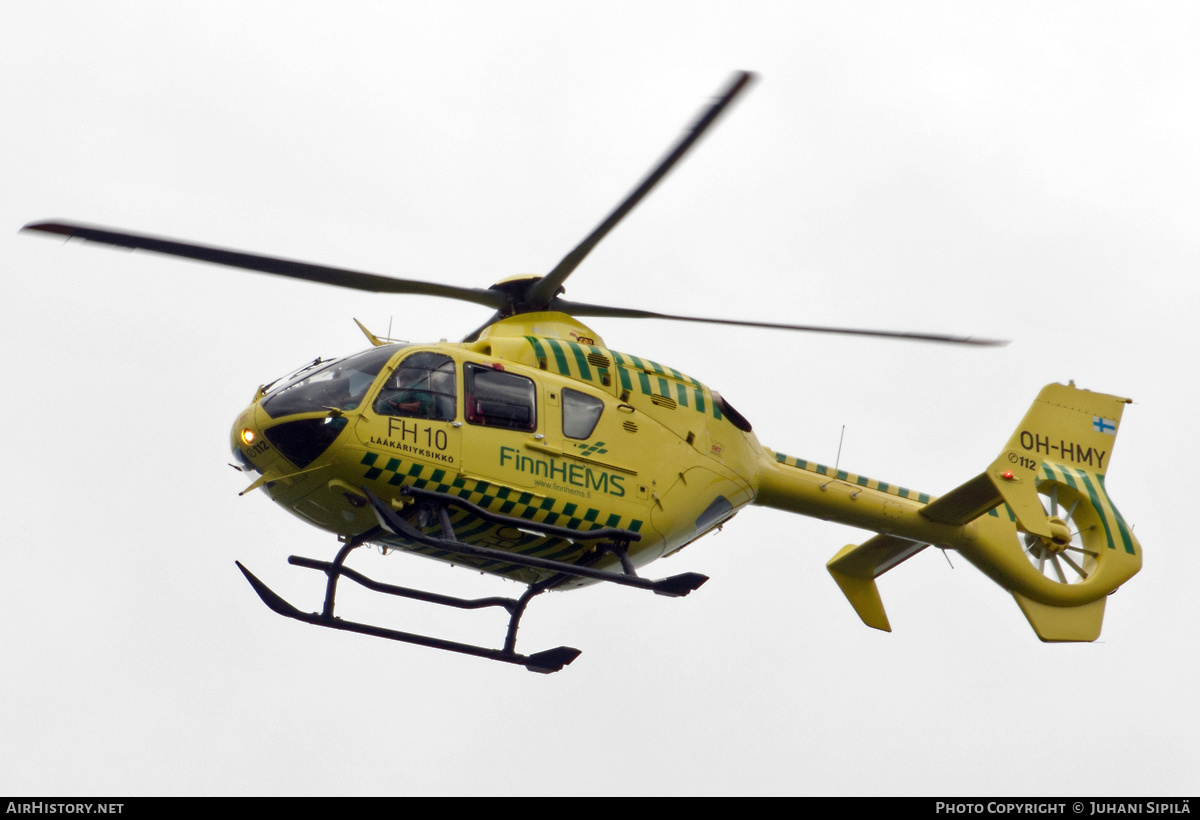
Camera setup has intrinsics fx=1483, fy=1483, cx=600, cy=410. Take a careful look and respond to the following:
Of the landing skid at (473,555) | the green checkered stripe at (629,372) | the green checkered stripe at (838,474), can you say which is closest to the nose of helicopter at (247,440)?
the landing skid at (473,555)

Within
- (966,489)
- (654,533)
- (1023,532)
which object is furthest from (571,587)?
(1023,532)

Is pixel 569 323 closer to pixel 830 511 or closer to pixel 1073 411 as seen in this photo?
pixel 830 511

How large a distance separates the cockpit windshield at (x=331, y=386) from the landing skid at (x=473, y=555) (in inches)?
34.6

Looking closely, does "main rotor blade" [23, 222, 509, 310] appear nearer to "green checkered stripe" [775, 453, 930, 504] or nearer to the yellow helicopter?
the yellow helicopter

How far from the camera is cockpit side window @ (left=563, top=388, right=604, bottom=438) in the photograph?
45.2 feet

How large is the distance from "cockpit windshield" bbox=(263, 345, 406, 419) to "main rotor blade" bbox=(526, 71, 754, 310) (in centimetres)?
189

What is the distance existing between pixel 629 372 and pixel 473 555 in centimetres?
275

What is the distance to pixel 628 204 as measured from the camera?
509 inches

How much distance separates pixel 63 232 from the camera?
1160cm

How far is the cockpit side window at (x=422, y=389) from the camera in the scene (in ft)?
42.1

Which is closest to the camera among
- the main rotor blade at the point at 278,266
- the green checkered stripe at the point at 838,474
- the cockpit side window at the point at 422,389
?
the main rotor blade at the point at 278,266

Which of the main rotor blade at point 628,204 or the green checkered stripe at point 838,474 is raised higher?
the main rotor blade at point 628,204

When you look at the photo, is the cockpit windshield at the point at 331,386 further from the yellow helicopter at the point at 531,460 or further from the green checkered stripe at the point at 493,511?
the green checkered stripe at the point at 493,511
